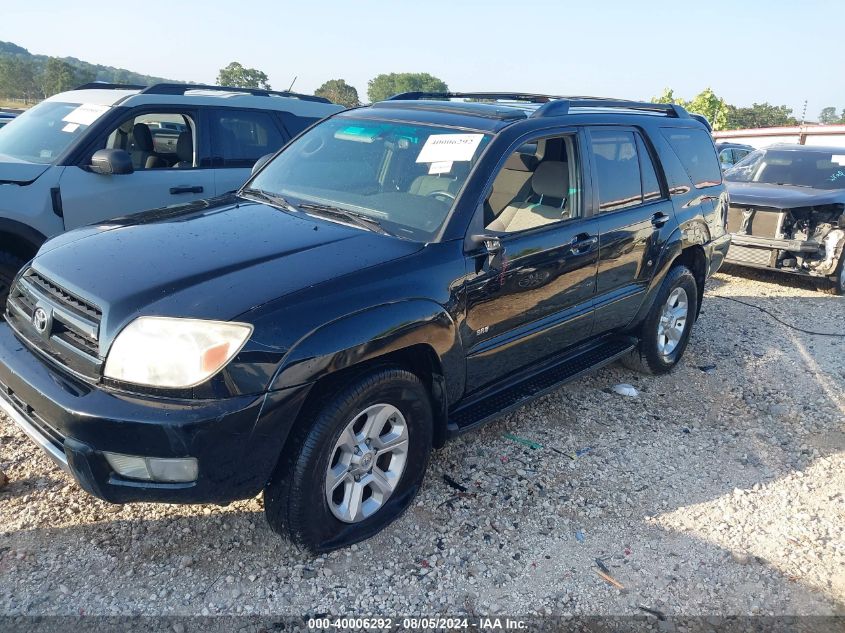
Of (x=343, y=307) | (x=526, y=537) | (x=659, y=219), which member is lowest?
(x=526, y=537)

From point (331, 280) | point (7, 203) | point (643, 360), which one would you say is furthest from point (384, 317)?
point (7, 203)

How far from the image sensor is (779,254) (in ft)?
25.9

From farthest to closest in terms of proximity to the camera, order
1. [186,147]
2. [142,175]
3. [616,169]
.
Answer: [186,147] < [142,175] < [616,169]

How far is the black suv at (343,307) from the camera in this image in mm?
2314

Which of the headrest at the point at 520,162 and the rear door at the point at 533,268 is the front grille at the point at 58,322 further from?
the headrest at the point at 520,162

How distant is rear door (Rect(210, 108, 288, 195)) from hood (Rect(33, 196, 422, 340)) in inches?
93.3

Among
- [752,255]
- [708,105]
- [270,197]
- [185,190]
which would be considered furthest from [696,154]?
[708,105]

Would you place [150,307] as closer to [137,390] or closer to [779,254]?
[137,390]

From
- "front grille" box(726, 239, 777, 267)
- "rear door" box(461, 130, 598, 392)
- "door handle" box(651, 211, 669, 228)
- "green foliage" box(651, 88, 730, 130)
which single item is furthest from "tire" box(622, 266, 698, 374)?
"green foliage" box(651, 88, 730, 130)

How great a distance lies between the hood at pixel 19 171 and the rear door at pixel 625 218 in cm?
393

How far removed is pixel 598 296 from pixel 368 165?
164cm

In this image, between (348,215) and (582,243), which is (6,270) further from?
(582,243)

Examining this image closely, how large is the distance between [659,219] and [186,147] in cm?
394

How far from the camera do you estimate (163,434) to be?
2229mm
